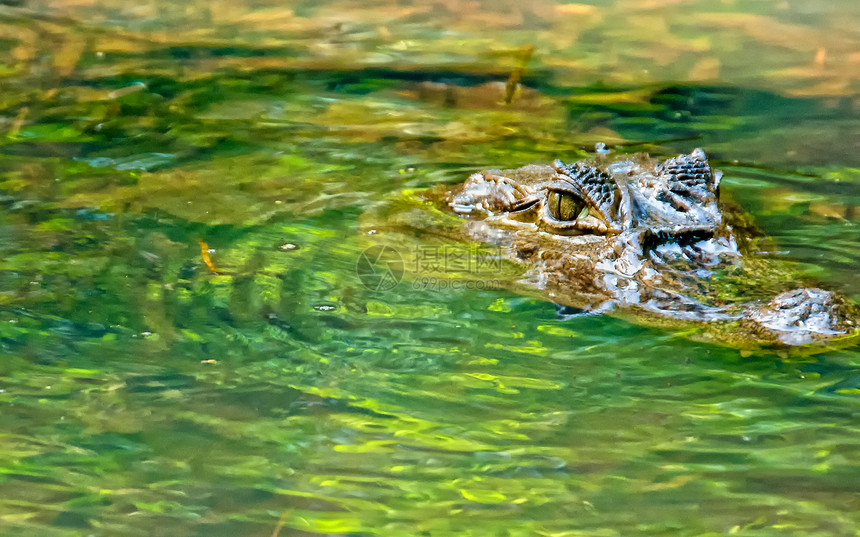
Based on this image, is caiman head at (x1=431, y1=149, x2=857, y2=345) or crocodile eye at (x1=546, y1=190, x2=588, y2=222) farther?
crocodile eye at (x1=546, y1=190, x2=588, y2=222)

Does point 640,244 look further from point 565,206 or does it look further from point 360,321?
point 360,321

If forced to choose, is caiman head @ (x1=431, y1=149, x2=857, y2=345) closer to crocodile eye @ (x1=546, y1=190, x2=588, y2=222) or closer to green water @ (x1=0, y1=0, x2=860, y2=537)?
crocodile eye @ (x1=546, y1=190, x2=588, y2=222)

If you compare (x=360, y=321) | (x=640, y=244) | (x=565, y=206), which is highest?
(x=565, y=206)

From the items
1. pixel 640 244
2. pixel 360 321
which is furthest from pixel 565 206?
pixel 360 321

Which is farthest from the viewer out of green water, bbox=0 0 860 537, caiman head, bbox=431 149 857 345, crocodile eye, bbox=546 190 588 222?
crocodile eye, bbox=546 190 588 222

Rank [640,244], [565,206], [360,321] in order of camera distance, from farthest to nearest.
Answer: [565,206] < [640,244] < [360,321]

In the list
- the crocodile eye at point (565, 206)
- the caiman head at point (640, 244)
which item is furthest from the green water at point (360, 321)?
the crocodile eye at point (565, 206)

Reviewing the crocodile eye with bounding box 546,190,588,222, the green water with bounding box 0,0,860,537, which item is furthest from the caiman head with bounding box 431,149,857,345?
the green water with bounding box 0,0,860,537

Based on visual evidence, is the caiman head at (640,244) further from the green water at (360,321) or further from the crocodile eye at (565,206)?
the green water at (360,321)
